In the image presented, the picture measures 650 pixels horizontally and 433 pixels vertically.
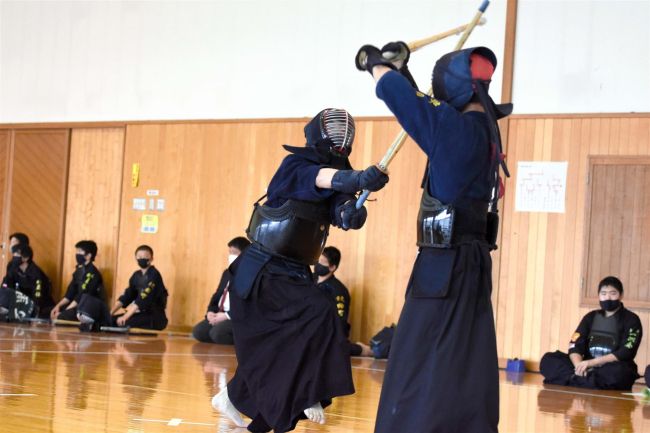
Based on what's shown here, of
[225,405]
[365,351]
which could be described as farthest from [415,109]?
[365,351]

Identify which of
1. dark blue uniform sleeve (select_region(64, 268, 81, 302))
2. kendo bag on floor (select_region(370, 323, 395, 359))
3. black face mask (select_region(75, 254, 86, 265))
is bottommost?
kendo bag on floor (select_region(370, 323, 395, 359))

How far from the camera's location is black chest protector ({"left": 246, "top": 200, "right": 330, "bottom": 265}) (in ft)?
16.3

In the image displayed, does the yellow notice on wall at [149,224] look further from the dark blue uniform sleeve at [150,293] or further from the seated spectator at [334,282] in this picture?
the seated spectator at [334,282]

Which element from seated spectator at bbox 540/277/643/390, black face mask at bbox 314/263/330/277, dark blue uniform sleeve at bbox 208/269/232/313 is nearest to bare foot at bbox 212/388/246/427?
seated spectator at bbox 540/277/643/390

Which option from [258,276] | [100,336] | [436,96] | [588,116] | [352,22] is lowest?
[100,336]

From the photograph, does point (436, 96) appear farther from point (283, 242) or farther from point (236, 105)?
point (236, 105)

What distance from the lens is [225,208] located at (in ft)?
43.3

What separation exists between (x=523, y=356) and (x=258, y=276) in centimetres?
675

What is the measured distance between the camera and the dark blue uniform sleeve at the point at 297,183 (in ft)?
15.9

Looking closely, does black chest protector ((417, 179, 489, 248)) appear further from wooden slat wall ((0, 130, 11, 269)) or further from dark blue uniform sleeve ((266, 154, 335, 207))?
wooden slat wall ((0, 130, 11, 269))

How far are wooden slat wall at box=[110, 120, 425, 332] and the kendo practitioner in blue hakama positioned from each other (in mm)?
7919

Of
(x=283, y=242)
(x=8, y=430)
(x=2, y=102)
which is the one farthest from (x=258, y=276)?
(x=2, y=102)

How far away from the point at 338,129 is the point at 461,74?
4.72 feet

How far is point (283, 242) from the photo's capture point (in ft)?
16.3
